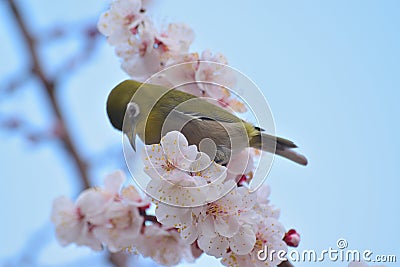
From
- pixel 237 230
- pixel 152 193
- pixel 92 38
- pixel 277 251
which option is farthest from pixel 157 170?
pixel 92 38

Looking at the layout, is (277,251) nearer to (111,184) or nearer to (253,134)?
(253,134)

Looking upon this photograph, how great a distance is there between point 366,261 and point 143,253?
667 millimetres

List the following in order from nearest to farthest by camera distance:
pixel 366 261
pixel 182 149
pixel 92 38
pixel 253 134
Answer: pixel 182 149 → pixel 366 261 → pixel 253 134 → pixel 92 38

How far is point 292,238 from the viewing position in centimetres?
131

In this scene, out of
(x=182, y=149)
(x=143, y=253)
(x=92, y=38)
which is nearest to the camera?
(x=182, y=149)

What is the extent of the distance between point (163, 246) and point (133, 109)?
0.42 metres

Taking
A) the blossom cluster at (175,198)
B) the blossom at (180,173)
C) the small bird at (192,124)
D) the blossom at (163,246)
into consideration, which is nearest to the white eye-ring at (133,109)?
the small bird at (192,124)

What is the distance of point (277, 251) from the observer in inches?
47.3

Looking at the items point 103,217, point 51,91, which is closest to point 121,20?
point 103,217

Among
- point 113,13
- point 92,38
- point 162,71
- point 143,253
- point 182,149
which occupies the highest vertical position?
point 92,38

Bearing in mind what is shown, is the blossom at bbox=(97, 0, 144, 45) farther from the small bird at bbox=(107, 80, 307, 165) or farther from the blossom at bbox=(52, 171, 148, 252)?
the blossom at bbox=(52, 171, 148, 252)

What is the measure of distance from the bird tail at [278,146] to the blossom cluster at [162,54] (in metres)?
0.15

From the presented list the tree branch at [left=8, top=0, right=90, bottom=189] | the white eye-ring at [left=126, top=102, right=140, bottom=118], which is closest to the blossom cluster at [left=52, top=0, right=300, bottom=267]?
the white eye-ring at [left=126, top=102, right=140, bottom=118]

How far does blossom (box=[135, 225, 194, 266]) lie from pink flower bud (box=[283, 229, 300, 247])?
0.32 meters
